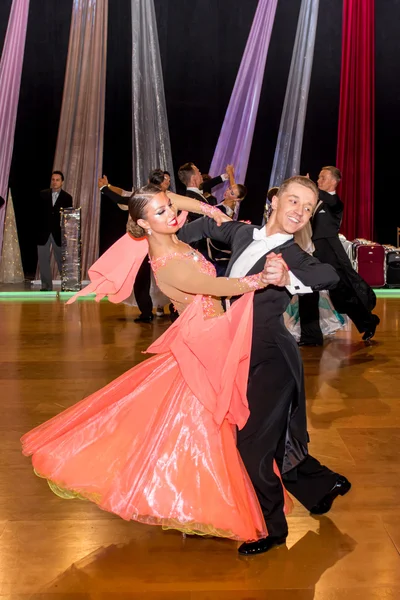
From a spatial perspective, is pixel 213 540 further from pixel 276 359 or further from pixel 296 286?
pixel 296 286

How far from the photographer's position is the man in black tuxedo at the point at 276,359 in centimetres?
261

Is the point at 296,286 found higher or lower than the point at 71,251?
higher

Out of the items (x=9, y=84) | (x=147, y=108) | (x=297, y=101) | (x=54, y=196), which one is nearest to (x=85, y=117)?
(x=147, y=108)

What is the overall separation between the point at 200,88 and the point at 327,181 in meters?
5.19

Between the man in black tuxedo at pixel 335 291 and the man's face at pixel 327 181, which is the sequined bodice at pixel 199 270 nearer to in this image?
the man's face at pixel 327 181

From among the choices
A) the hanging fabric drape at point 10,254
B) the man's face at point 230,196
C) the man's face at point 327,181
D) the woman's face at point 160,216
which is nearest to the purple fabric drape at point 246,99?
the hanging fabric drape at point 10,254

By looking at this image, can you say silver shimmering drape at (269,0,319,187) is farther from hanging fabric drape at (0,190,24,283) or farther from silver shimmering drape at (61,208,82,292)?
hanging fabric drape at (0,190,24,283)

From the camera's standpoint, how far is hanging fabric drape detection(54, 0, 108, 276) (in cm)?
987

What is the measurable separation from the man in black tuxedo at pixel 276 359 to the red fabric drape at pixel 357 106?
762 cm

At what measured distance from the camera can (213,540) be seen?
2.72 metres

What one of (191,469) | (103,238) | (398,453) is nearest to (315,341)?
(398,453)

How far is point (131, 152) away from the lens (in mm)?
10781

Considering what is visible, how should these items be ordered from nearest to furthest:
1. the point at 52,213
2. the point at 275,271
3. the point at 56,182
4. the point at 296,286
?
1. the point at 275,271
2. the point at 296,286
3. the point at 56,182
4. the point at 52,213

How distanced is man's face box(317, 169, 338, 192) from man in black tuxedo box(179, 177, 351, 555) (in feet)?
10.8
